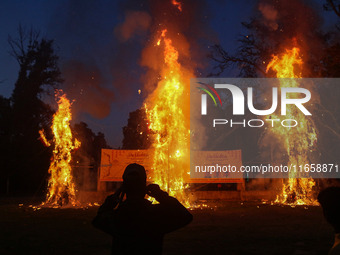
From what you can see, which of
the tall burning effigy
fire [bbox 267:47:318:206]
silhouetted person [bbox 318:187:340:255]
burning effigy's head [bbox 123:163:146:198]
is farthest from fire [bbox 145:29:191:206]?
silhouetted person [bbox 318:187:340:255]

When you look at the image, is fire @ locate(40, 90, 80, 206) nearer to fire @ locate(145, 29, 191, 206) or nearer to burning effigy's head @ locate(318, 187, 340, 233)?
fire @ locate(145, 29, 191, 206)

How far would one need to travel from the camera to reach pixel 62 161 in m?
16.3

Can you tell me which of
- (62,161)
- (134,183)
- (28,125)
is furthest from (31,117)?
(134,183)

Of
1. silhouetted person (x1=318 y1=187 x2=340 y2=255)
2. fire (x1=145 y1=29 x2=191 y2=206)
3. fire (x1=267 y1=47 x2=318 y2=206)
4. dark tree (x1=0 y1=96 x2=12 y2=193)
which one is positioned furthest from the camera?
dark tree (x1=0 y1=96 x2=12 y2=193)

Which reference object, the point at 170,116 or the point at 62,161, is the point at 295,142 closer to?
the point at 170,116

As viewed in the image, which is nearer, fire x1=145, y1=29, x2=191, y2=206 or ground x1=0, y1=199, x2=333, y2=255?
ground x1=0, y1=199, x2=333, y2=255

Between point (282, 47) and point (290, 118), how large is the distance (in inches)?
271

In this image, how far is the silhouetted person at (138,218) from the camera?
2.48m

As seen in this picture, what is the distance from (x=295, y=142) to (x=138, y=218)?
16929mm

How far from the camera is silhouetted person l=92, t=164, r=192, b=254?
248 cm

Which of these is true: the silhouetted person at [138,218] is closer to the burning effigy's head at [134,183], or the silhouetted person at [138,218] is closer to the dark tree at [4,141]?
the burning effigy's head at [134,183]

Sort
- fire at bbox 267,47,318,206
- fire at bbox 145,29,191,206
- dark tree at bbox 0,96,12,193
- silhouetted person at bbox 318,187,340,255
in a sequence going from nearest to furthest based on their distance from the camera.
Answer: silhouetted person at bbox 318,187,340,255 < fire at bbox 145,29,191,206 < fire at bbox 267,47,318,206 < dark tree at bbox 0,96,12,193

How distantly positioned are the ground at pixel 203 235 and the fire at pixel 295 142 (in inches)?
178

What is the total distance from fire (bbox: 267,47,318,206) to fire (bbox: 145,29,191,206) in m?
5.30
